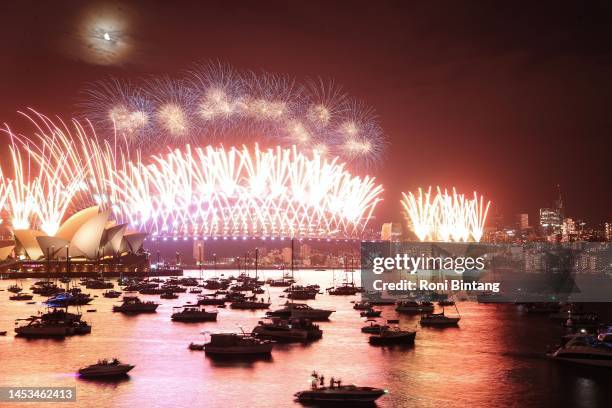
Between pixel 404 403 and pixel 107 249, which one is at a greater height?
pixel 107 249

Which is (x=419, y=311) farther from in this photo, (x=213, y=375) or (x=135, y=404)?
(x=135, y=404)

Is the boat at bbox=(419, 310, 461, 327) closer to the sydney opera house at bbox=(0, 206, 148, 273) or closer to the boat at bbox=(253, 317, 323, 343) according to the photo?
the boat at bbox=(253, 317, 323, 343)

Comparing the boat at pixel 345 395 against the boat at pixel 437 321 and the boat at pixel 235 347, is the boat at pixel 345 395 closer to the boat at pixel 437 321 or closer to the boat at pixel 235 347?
the boat at pixel 235 347

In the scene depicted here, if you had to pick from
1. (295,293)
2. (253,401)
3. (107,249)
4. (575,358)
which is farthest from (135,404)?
(107,249)

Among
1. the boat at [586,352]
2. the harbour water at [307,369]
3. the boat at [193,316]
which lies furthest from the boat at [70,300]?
the boat at [586,352]

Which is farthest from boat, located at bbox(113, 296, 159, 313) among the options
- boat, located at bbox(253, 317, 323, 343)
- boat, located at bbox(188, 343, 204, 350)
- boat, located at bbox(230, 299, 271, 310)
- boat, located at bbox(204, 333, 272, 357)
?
boat, located at bbox(204, 333, 272, 357)

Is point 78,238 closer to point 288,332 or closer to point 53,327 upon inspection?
point 53,327
